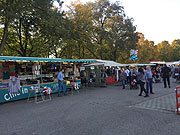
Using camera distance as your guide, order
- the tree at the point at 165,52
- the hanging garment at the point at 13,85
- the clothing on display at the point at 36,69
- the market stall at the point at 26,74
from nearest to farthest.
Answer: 1. the hanging garment at the point at 13,85
2. the market stall at the point at 26,74
3. the clothing on display at the point at 36,69
4. the tree at the point at 165,52

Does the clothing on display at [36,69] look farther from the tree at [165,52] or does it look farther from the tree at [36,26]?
the tree at [165,52]

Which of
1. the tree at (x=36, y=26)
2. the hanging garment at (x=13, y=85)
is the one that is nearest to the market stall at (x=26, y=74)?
the hanging garment at (x=13, y=85)

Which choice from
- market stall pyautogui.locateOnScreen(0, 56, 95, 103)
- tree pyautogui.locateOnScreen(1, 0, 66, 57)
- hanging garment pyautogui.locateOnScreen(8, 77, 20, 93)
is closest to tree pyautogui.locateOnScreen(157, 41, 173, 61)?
tree pyautogui.locateOnScreen(1, 0, 66, 57)

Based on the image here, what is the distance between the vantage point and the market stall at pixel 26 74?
27.1 ft

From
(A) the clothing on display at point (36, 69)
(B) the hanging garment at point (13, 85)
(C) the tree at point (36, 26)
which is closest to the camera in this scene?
(B) the hanging garment at point (13, 85)

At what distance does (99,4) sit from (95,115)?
2582 cm

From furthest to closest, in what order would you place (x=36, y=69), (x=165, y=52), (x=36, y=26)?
1. (x=165, y=52)
2. (x=36, y=26)
3. (x=36, y=69)

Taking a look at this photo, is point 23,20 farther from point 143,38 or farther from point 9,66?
point 143,38

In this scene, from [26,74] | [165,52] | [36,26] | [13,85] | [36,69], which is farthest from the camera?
[165,52]

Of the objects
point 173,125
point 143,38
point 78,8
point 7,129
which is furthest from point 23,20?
point 143,38

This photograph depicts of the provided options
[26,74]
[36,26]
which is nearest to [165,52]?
[36,26]

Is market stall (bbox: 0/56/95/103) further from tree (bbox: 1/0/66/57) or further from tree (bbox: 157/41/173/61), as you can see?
tree (bbox: 157/41/173/61)

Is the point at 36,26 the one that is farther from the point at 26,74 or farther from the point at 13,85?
the point at 13,85

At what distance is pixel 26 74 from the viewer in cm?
1075
